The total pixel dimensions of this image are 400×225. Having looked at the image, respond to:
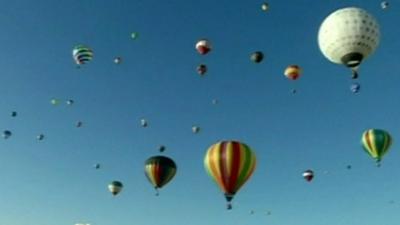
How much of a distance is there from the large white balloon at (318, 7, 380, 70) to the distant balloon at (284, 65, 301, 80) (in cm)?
1576

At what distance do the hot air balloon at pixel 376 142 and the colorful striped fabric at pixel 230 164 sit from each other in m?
15.1

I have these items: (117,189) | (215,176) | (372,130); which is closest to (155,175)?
(215,176)

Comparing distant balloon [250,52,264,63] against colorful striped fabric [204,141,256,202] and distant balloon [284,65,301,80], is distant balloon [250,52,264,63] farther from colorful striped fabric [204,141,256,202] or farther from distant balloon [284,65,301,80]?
colorful striped fabric [204,141,256,202]

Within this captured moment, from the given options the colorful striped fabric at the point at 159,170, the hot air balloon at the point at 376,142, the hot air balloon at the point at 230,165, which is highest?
the hot air balloon at the point at 376,142

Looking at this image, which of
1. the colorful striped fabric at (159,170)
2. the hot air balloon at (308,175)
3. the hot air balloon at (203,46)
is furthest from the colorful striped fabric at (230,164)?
the hot air balloon at (308,175)

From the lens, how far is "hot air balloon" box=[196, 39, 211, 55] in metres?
51.9

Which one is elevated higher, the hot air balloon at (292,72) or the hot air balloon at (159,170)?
the hot air balloon at (292,72)

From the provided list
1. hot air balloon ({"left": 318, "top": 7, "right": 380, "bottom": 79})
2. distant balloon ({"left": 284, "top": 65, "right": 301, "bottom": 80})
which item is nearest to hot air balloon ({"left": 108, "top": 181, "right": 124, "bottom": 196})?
distant balloon ({"left": 284, "top": 65, "right": 301, "bottom": 80})

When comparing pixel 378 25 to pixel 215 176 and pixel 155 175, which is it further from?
pixel 155 175

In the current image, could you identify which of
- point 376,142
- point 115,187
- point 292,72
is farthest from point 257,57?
point 115,187

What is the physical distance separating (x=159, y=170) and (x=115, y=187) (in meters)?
14.8

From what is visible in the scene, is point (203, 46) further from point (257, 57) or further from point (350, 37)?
point (350, 37)

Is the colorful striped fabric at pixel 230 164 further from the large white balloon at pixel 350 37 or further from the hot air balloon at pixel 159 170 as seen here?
the hot air balloon at pixel 159 170

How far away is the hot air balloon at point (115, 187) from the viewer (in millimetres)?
58500
